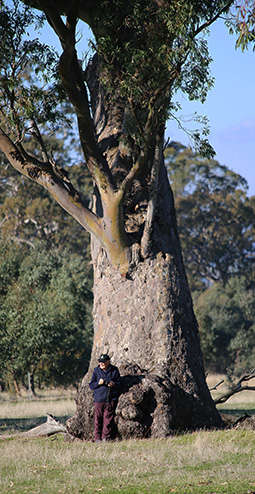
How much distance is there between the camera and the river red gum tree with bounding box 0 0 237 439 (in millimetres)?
11781

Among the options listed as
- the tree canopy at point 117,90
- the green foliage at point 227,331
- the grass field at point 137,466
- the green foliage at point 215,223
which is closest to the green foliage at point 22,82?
the tree canopy at point 117,90

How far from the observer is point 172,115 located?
12555mm

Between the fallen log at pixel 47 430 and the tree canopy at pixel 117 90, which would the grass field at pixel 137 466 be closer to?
the fallen log at pixel 47 430

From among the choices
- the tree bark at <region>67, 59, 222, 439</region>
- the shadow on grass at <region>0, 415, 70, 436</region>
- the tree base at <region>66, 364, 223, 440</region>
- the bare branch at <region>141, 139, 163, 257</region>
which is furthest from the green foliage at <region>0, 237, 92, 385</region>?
the tree base at <region>66, 364, 223, 440</region>

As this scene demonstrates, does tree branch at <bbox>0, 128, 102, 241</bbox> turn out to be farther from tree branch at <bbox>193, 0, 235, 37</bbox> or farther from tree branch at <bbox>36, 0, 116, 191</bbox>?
tree branch at <bbox>193, 0, 235, 37</bbox>

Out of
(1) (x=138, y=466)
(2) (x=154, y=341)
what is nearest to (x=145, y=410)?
(2) (x=154, y=341)

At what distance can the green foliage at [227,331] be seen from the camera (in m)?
36.4

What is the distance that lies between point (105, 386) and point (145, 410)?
2.68 feet

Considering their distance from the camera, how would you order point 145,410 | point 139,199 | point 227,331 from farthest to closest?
point 227,331
point 139,199
point 145,410

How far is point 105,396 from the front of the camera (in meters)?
10.7

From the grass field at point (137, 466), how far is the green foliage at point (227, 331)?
24788mm

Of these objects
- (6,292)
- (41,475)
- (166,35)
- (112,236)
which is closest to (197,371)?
(112,236)

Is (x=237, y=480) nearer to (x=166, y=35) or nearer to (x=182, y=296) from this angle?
(x=182, y=296)

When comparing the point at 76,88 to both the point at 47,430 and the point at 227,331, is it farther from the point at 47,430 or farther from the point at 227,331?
the point at 227,331
